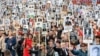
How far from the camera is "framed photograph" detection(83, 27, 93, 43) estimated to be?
1305 millimetres

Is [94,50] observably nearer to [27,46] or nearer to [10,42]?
[27,46]

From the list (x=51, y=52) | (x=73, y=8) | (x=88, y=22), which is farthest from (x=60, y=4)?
(x=51, y=52)

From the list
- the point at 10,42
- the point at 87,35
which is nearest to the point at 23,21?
the point at 10,42

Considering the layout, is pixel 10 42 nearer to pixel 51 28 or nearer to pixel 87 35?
pixel 51 28

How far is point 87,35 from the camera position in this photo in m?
1.31

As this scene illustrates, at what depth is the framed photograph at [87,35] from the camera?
1.30 metres

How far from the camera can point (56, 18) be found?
1312mm

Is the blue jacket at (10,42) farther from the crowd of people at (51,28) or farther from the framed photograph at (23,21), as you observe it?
the framed photograph at (23,21)

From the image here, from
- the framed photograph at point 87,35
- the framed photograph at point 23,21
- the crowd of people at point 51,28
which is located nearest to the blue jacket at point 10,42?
the crowd of people at point 51,28

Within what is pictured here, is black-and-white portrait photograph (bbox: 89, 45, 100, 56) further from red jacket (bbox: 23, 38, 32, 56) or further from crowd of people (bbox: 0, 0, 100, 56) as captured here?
red jacket (bbox: 23, 38, 32, 56)

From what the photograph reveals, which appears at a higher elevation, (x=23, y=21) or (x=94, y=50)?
(x=23, y=21)

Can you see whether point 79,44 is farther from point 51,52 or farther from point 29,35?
point 29,35

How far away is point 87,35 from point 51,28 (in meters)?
0.24

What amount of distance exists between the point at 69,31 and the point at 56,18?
0.40 feet
